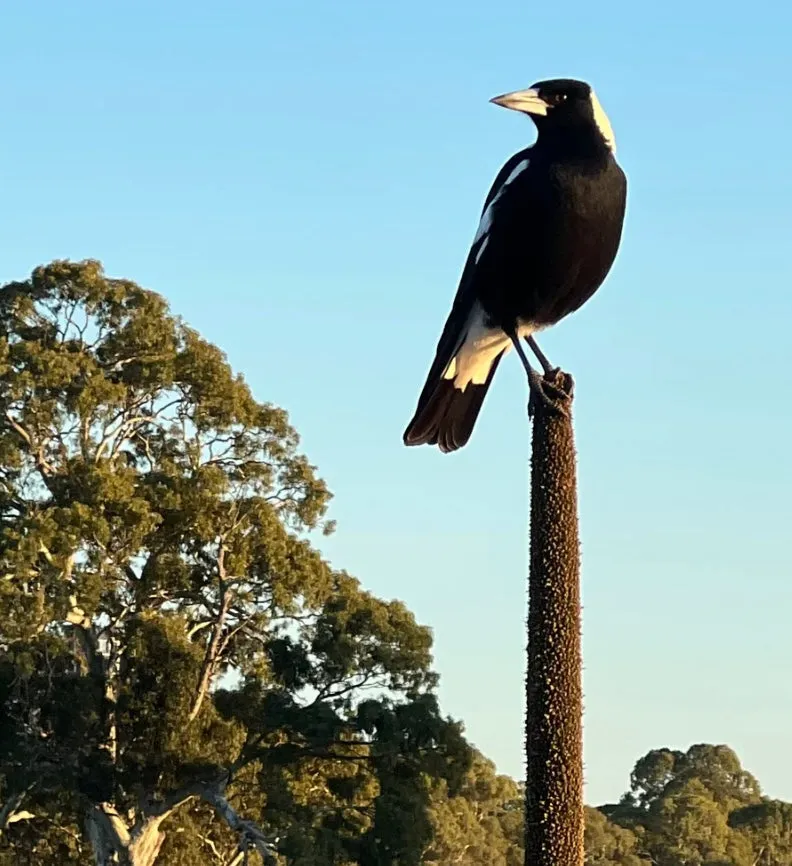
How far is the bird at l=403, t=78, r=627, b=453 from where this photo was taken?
535 cm

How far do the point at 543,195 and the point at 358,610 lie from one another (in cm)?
1211

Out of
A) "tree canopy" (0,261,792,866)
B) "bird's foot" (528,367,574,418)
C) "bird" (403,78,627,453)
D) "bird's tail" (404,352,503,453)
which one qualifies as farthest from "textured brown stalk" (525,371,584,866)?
"tree canopy" (0,261,792,866)

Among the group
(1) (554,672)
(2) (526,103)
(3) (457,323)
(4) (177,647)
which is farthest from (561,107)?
(4) (177,647)

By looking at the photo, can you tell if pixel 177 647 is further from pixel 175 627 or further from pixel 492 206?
pixel 492 206

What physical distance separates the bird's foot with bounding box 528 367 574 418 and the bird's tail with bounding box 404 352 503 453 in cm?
73

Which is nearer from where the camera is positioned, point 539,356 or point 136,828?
point 539,356

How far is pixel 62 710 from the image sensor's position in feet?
53.9

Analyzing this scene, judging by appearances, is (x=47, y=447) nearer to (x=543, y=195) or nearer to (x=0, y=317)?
(x=0, y=317)

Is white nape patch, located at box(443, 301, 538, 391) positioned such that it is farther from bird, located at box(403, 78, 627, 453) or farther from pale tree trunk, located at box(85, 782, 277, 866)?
pale tree trunk, located at box(85, 782, 277, 866)

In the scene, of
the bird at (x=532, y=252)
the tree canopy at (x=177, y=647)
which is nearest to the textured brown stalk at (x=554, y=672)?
the bird at (x=532, y=252)

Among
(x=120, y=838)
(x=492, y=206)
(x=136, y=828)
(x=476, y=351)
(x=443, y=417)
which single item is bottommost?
(x=120, y=838)

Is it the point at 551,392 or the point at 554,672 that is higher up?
the point at 551,392

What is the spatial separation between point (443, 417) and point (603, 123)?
1210 millimetres

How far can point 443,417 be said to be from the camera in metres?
5.89
